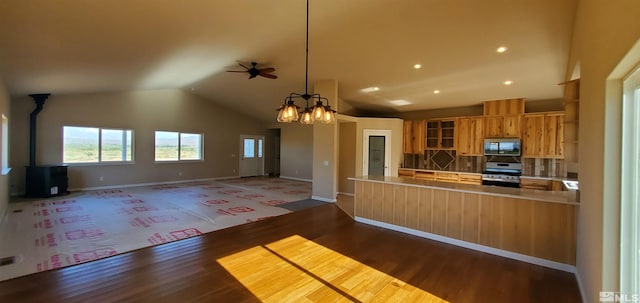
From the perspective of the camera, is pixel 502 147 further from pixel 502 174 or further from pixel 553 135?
pixel 553 135

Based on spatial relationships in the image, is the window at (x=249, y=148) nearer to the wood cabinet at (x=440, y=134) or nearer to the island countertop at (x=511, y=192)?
the wood cabinet at (x=440, y=134)

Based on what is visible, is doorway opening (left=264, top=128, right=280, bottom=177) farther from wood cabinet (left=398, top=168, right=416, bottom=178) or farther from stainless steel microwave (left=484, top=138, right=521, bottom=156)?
stainless steel microwave (left=484, top=138, right=521, bottom=156)

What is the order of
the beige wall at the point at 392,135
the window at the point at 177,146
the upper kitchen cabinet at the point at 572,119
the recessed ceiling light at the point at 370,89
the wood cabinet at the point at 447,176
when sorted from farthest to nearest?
the window at the point at 177,146 → the beige wall at the point at 392,135 → the wood cabinet at the point at 447,176 → the recessed ceiling light at the point at 370,89 → the upper kitchen cabinet at the point at 572,119

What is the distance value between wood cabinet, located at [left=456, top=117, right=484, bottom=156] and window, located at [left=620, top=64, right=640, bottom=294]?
5832 mm

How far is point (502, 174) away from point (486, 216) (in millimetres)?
3886

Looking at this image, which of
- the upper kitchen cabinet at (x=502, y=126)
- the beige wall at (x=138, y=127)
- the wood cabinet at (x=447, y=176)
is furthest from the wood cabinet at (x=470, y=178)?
the beige wall at (x=138, y=127)

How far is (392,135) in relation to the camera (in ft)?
25.4

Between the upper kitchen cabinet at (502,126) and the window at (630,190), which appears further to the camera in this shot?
the upper kitchen cabinet at (502,126)

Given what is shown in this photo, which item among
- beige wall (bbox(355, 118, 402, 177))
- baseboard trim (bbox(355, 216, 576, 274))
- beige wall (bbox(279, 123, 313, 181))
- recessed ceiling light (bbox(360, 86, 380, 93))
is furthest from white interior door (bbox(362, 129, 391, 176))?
beige wall (bbox(279, 123, 313, 181))

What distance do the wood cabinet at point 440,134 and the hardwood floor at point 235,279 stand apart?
440 centimetres

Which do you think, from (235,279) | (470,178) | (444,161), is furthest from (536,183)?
(235,279)

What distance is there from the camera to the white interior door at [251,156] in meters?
11.8

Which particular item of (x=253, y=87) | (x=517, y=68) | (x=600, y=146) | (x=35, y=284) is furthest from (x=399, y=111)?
(x=35, y=284)

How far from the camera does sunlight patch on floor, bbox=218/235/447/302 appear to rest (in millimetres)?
2516
